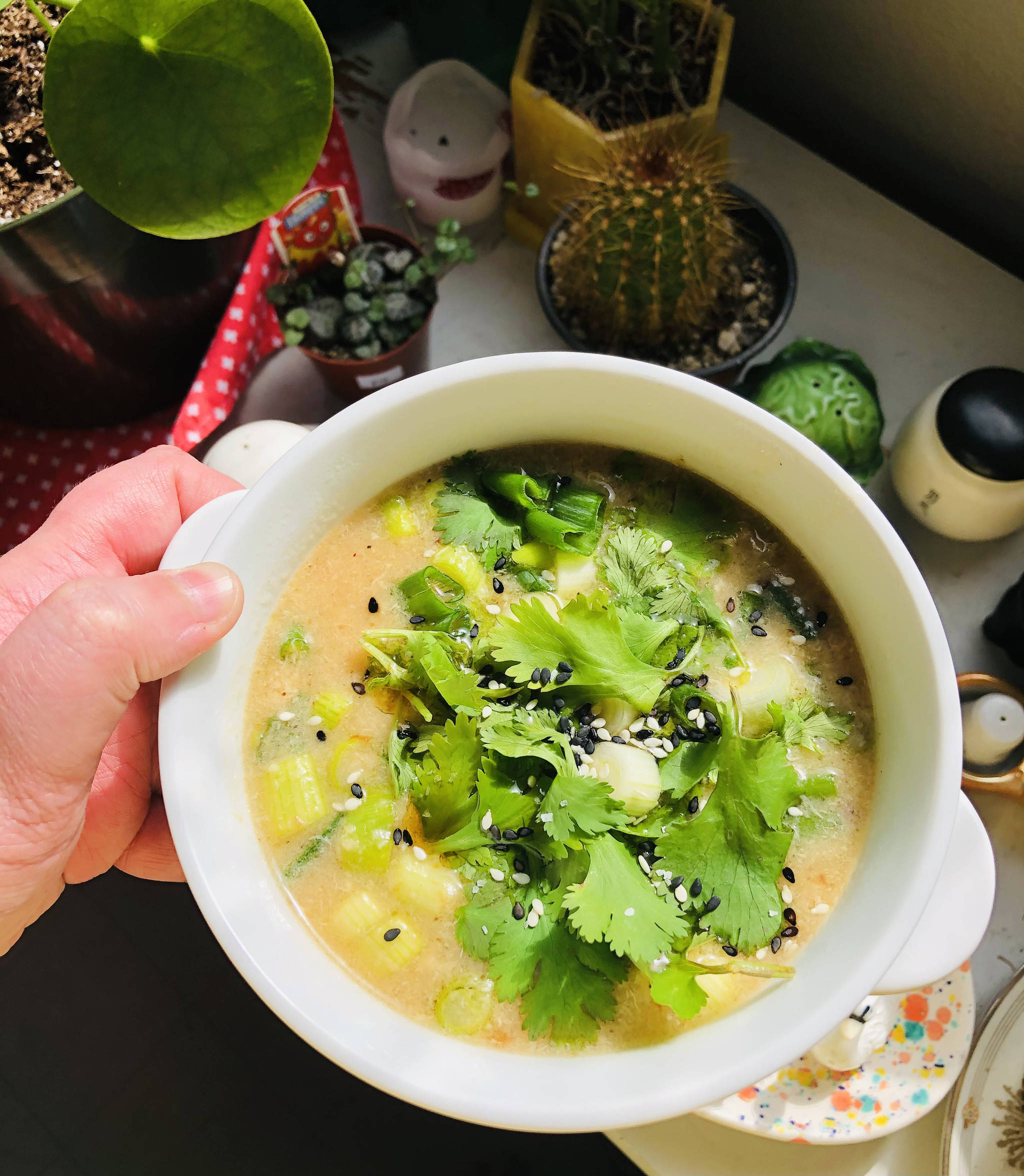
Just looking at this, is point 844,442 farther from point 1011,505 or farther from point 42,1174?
point 42,1174

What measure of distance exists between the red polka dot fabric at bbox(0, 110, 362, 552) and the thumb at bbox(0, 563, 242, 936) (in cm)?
71

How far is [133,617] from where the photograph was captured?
0.98 meters

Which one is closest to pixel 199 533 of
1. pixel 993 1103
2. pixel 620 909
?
pixel 620 909

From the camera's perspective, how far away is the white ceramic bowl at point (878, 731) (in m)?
0.92

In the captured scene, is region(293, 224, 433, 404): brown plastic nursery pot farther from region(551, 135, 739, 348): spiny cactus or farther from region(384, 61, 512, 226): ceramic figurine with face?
region(551, 135, 739, 348): spiny cactus

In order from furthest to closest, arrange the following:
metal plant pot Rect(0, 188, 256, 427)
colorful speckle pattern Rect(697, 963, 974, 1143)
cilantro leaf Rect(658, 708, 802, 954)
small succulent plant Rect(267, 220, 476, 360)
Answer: small succulent plant Rect(267, 220, 476, 360)
colorful speckle pattern Rect(697, 963, 974, 1143)
metal plant pot Rect(0, 188, 256, 427)
cilantro leaf Rect(658, 708, 802, 954)

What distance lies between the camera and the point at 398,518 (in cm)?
120

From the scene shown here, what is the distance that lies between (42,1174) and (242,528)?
1.34 metres

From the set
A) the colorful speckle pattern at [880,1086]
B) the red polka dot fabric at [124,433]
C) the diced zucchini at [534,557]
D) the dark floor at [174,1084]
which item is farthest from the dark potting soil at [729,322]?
the dark floor at [174,1084]

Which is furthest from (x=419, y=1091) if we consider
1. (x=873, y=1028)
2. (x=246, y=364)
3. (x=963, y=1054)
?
(x=246, y=364)

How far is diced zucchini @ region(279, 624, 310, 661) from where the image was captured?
1.16 meters

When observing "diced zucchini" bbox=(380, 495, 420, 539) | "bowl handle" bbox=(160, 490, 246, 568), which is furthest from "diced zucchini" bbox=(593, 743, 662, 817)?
"bowl handle" bbox=(160, 490, 246, 568)

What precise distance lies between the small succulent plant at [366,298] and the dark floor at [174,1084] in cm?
98

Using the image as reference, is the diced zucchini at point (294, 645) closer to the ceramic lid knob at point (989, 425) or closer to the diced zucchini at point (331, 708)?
the diced zucchini at point (331, 708)
